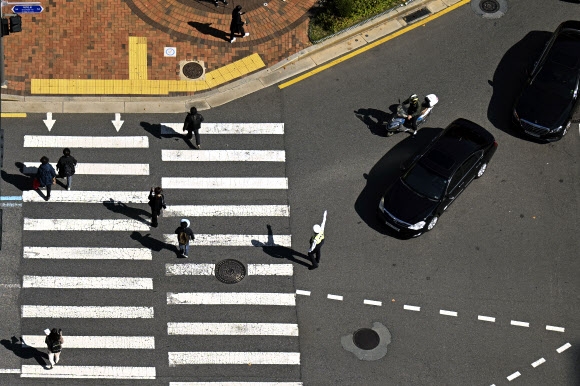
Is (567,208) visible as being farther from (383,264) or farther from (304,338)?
(304,338)

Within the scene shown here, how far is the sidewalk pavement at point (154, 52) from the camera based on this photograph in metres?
33.0

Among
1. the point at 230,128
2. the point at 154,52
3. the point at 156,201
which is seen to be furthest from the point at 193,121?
the point at 154,52

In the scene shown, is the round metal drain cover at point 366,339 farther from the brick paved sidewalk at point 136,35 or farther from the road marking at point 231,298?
the brick paved sidewalk at point 136,35

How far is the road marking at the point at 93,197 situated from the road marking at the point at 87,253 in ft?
5.25

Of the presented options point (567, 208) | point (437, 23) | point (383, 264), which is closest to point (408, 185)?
point (383, 264)

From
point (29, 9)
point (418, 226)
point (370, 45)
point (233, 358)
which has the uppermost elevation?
point (29, 9)

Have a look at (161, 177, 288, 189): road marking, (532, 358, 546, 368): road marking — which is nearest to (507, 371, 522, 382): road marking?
(532, 358, 546, 368): road marking

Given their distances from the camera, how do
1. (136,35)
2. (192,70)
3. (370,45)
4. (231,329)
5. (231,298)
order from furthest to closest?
1. (370,45)
2. (136,35)
3. (192,70)
4. (231,298)
5. (231,329)

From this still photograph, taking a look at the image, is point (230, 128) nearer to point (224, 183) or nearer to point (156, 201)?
point (224, 183)

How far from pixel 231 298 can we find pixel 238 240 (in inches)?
79.5

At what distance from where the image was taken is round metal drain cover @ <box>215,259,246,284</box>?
2972 cm

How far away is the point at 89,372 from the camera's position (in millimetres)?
28016

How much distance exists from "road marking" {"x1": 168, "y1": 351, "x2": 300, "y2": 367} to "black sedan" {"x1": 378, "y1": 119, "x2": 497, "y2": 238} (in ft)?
17.9

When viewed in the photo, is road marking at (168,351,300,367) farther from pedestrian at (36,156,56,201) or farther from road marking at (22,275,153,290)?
pedestrian at (36,156,56,201)
